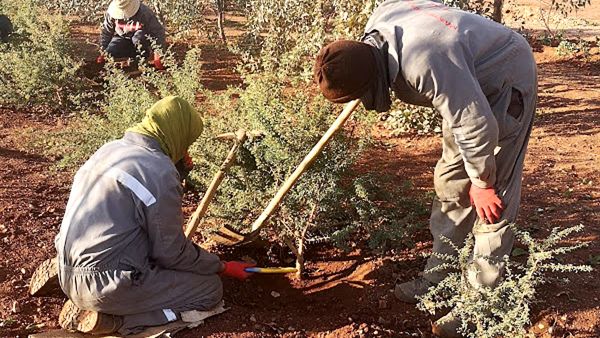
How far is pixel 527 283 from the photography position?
2461mm

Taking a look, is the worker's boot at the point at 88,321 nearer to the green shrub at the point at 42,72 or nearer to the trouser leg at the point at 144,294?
the trouser leg at the point at 144,294

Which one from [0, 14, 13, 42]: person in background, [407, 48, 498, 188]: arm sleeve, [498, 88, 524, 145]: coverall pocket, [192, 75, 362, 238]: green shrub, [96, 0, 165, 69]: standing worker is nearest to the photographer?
[407, 48, 498, 188]: arm sleeve

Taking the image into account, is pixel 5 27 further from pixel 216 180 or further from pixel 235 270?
pixel 235 270

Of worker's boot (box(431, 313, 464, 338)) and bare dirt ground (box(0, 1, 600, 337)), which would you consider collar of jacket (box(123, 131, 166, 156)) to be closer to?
bare dirt ground (box(0, 1, 600, 337))

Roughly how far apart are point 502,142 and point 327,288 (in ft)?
4.57

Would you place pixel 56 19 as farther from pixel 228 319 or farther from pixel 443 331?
pixel 443 331

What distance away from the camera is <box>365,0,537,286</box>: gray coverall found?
7.59 feet

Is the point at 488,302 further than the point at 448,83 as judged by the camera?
Yes

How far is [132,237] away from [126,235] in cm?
4

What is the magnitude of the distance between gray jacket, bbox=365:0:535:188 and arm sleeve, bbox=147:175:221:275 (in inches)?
44.2

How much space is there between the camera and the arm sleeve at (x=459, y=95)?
7.53 feet

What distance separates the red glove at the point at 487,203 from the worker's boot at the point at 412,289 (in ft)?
2.14

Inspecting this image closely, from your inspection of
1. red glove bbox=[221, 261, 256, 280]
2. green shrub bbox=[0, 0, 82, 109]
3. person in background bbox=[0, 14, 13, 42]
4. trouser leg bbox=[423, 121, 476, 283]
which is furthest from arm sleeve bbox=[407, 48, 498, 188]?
person in background bbox=[0, 14, 13, 42]

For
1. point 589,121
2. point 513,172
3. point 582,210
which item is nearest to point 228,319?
point 513,172
